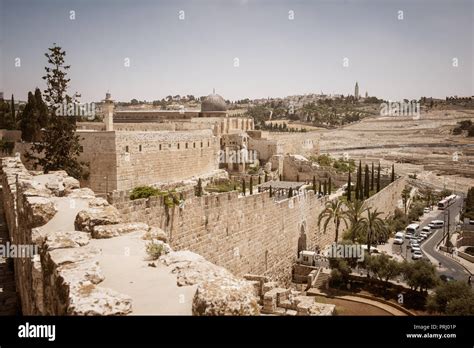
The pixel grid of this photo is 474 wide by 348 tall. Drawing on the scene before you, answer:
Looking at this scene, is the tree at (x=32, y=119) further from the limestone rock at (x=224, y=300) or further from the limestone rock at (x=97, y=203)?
the limestone rock at (x=224, y=300)

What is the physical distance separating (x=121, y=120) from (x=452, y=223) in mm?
23734

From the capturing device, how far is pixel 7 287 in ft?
23.7

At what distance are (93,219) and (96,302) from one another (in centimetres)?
203

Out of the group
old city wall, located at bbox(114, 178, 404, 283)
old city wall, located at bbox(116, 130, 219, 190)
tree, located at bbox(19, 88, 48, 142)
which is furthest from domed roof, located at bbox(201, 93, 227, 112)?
old city wall, located at bbox(114, 178, 404, 283)

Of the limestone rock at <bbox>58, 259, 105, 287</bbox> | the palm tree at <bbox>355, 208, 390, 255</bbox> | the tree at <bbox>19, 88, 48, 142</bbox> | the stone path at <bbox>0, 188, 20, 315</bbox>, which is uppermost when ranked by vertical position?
the tree at <bbox>19, 88, 48, 142</bbox>

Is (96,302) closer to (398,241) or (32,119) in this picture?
(398,241)

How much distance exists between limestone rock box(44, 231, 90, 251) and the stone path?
3.07m

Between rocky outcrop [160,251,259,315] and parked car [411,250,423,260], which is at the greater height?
rocky outcrop [160,251,259,315]

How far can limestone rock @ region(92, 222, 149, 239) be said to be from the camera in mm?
4207

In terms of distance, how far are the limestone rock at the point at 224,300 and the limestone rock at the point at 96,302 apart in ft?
1.46

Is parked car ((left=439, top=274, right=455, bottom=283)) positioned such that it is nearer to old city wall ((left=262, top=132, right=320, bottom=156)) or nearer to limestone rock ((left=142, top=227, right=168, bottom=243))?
limestone rock ((left=142, top=227, right=168, bottom=243))

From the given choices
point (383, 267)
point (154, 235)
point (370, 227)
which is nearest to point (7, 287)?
point (154, 235)

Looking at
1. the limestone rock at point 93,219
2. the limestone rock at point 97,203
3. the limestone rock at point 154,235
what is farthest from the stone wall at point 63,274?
the limestone rock at point 154,235
